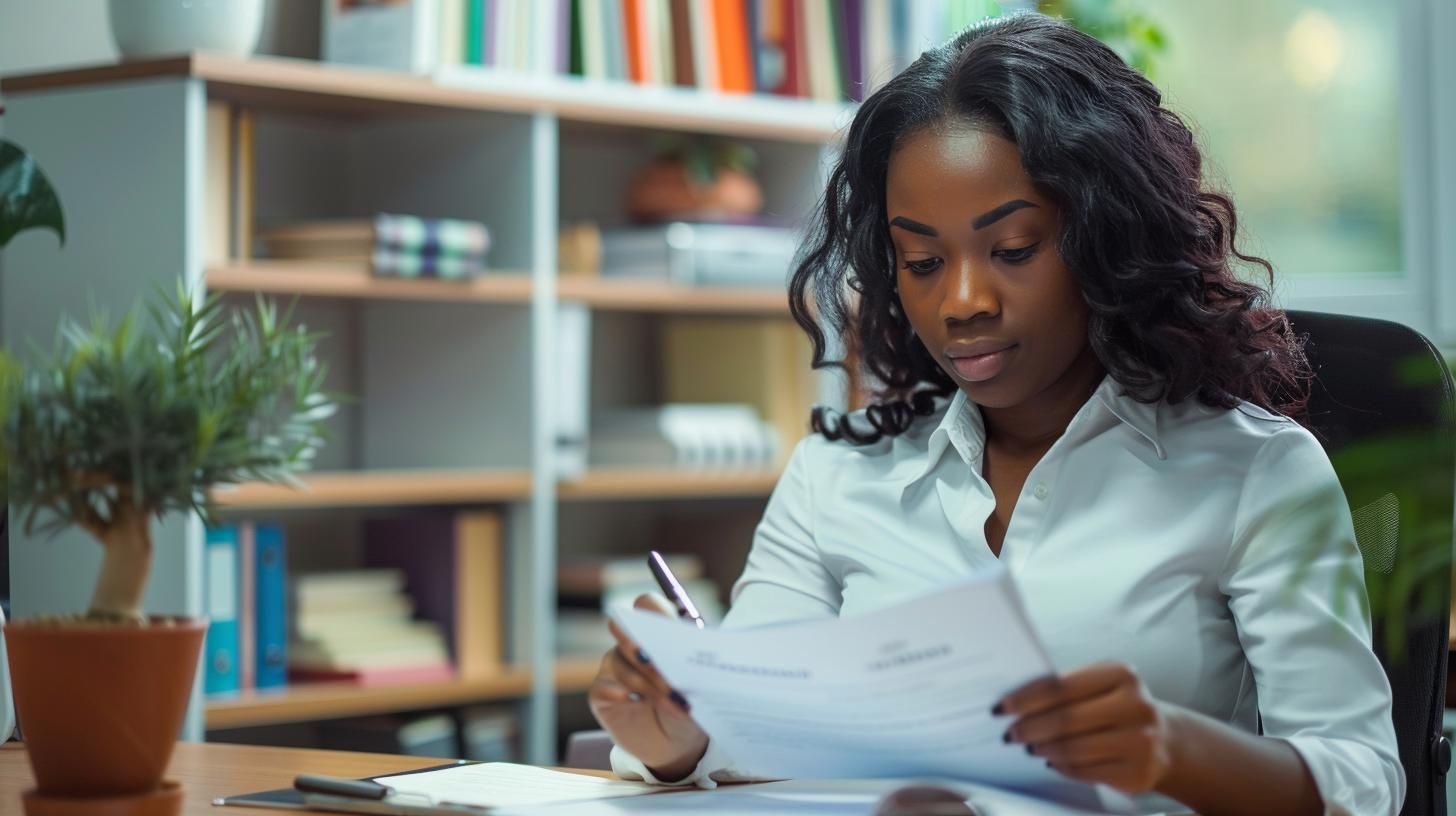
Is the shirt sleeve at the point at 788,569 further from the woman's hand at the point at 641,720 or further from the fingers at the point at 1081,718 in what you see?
the fingers at the point at 1081,718

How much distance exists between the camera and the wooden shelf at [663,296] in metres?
2.77

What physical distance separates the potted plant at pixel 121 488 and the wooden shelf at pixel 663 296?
5.89 feet

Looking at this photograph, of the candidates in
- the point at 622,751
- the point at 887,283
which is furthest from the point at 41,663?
the point at 887,283

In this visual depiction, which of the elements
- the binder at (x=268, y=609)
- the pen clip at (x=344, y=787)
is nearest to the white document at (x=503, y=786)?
the pen clip at (x=344, y=787)

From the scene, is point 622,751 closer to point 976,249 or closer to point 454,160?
point 976,249

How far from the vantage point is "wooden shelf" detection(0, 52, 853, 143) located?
2363 millimetres

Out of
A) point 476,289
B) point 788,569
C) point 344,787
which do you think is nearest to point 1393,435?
point 788,569

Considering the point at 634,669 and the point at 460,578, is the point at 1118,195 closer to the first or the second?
the point at 634,669

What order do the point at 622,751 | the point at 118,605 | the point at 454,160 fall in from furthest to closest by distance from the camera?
1. the point at 454,160
2. the point at 622,751
3. the point at 118,605

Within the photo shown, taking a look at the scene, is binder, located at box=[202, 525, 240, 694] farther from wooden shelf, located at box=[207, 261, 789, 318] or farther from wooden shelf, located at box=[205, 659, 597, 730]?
wooden shelf, located at box=[207, 261, 789, 318]

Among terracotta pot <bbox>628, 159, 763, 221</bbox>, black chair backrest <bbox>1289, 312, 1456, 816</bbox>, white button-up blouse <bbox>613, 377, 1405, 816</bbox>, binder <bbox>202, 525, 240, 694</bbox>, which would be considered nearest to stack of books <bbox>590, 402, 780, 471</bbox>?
terracotta pot <bbox>628, 159, 763, 221</bbox>

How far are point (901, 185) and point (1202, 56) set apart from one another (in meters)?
2.24

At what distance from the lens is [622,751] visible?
1228 mm

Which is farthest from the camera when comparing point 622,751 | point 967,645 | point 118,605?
point 622,751
